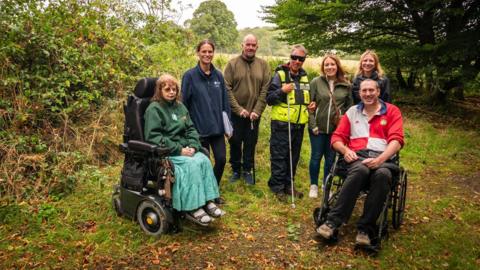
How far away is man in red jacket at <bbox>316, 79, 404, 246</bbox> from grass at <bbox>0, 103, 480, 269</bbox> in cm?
28

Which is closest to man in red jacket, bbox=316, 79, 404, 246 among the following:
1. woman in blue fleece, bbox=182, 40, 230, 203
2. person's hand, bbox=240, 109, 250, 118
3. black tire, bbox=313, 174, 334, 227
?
black tire, bbox=313, 174, 334, 227

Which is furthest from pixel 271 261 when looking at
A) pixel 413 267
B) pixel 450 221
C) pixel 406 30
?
pixel 406 30

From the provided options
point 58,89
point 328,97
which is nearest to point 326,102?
point 328,97

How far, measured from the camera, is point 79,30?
221 inches

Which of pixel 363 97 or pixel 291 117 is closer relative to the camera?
pixel 363 97

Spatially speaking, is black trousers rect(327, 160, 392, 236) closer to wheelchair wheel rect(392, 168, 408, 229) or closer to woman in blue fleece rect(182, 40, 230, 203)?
wheelchair wheel rect(392, 168, 408, 229)

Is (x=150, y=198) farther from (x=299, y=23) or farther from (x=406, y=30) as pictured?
(x=406, y=30)

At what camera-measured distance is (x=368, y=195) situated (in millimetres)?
3371

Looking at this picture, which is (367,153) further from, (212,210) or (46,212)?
(46,212)

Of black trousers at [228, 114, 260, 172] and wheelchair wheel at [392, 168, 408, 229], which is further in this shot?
black trousers at [228, 114, 260, 172]

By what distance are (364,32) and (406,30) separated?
1044mm

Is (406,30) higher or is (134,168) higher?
(406,30)

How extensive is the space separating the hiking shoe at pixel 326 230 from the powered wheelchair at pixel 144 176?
1359 millimetres

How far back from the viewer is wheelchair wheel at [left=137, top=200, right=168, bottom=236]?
3391mm
